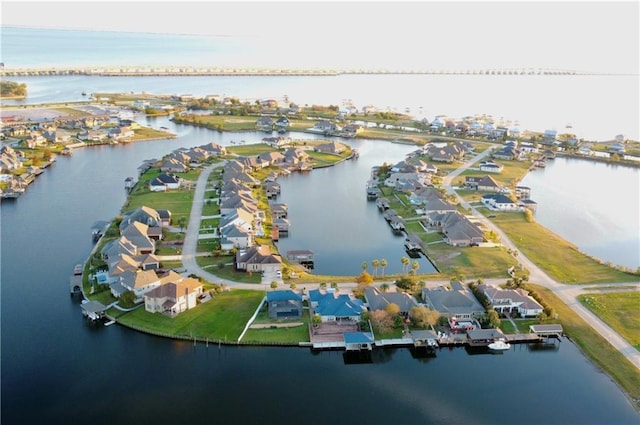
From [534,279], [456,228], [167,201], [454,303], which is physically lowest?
[454,303]

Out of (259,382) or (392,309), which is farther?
(392,309)

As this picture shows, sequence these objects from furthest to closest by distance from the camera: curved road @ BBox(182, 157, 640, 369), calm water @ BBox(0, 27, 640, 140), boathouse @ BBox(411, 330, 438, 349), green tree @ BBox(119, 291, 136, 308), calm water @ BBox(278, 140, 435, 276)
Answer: calm water @ BBox(0, 27, 640, 140) → calm water @ BBox(278, 140, 435, 276) → green tree @ BBox(119, 291, 136, 308) → curved road @ BBox(182, 157, 640, 369) → boathouse @ BBox(411, 330, 438, 349)

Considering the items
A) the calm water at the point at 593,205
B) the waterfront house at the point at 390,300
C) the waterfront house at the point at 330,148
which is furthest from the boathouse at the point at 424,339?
the waterfront house at the point at 330,148

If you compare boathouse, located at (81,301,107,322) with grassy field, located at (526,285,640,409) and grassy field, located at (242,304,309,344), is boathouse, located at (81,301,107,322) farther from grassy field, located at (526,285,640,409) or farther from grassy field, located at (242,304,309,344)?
grassy field, located at (526,285,640,409)

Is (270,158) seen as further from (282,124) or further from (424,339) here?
(424,339)

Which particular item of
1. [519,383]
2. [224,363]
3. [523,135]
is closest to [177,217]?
[224,363]

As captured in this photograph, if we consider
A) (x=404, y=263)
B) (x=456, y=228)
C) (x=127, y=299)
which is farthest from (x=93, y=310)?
(x=456, y=228)

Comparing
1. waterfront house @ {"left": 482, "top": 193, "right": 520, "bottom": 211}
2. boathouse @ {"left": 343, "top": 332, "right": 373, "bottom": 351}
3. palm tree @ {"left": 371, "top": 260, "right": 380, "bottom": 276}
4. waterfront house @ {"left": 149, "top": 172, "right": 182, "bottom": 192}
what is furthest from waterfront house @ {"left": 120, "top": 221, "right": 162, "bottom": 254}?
waterfront house @ {"left": 482, "top": 193, "right": 520, "bottom": 211}
